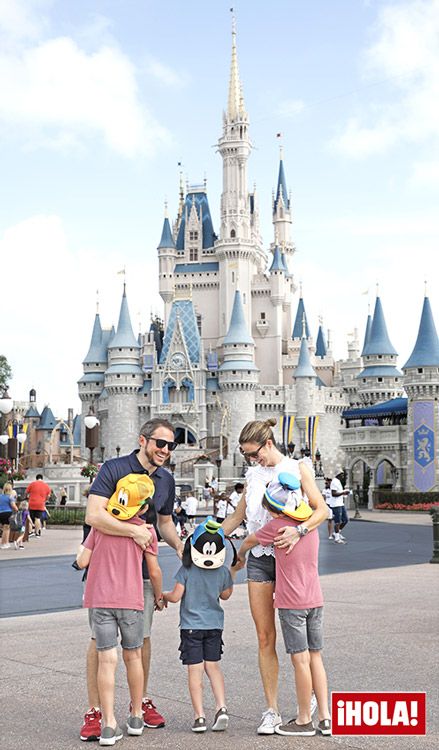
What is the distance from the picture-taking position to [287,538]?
5582mm

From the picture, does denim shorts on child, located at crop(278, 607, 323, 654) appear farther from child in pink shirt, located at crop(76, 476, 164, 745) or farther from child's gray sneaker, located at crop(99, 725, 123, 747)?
child's gray sneaker, located at crop(99, 725, 123, 747)

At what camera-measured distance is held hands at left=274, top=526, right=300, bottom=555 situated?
18.3 ft

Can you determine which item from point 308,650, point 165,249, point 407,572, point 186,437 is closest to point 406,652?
point 308,650

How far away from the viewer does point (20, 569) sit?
15680 millimetres

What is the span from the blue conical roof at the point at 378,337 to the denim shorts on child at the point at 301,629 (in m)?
73.0

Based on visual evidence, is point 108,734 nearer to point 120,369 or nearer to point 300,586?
point 300,586

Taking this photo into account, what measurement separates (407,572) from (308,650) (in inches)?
357

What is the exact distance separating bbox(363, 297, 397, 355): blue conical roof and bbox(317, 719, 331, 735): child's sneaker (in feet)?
240

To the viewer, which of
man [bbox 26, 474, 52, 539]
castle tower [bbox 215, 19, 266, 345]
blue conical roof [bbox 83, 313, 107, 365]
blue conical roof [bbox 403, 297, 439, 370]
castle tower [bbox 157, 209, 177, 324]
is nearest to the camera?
man [bbox 26, 474, 52, 539]

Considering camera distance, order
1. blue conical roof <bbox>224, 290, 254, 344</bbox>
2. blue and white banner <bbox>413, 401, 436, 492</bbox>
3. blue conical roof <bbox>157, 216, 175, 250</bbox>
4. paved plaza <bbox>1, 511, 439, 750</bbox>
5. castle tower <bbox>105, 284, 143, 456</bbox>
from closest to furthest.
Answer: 1. paved plaza <bbox>1, 511, 439, 750</bbox>
2. blue and white banner <bbox>413, 401, 436, 492</bbox>
3. castle tower <bbox>105, 284, 143, 456</bbox>
4. blue conical roof <bbox>224, 290, 254, 344</bbox>
5. blue conical roof <bbox>157, 216, 175, 250</bbox>

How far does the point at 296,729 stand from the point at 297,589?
2.42 ft

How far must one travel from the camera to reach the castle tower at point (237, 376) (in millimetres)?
76375

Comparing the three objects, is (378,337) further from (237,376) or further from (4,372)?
(4,372)

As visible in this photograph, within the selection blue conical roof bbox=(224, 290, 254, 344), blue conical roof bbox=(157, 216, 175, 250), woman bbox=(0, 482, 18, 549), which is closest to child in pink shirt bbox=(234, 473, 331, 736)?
woman bbox=(0, 482, 18, 549)
